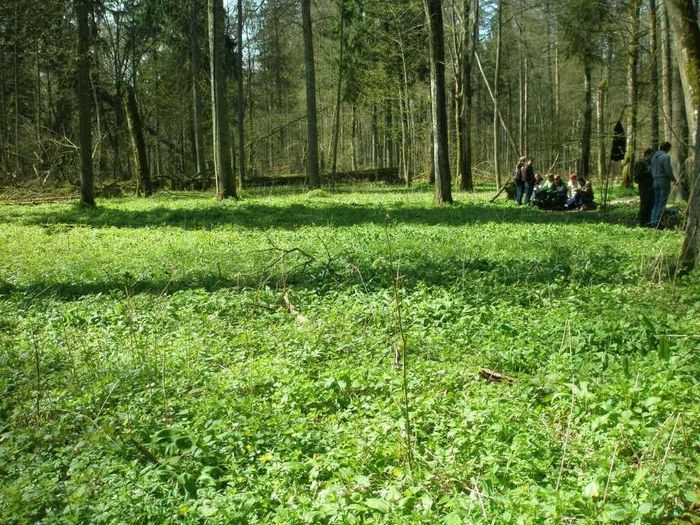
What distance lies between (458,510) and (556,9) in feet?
111

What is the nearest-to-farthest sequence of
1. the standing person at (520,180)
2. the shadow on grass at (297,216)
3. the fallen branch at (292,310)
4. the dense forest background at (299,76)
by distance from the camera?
1. the fallen branch at (292,310)
2. the shadow on grass at (297,216)
3. the standing person at (520,180)
4. the dense forest background at (299,76)

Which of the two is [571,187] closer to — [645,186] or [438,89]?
[645,186]

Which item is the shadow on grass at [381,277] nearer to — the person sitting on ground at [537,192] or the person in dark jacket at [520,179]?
the person sitting on ground at [537,192]

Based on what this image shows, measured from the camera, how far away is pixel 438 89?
1769 centimetres

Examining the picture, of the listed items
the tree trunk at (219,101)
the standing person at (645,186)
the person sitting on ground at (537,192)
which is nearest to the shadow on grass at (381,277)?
the standing person at (645,186)

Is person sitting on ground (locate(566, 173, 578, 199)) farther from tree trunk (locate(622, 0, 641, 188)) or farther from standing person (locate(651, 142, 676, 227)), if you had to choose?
standing person (locate(651, 142, 676, 227))

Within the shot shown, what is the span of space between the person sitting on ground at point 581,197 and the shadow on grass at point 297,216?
1.53 ft

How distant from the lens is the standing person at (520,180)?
65.2ft

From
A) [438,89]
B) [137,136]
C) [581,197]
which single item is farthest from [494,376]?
[137,136]

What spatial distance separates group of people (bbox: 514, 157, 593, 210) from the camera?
18359mm

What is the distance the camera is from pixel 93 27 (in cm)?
2808

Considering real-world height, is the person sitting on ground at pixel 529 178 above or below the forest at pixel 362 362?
above

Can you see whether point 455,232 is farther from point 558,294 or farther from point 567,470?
point 567,470

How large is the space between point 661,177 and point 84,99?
16.4 metres
